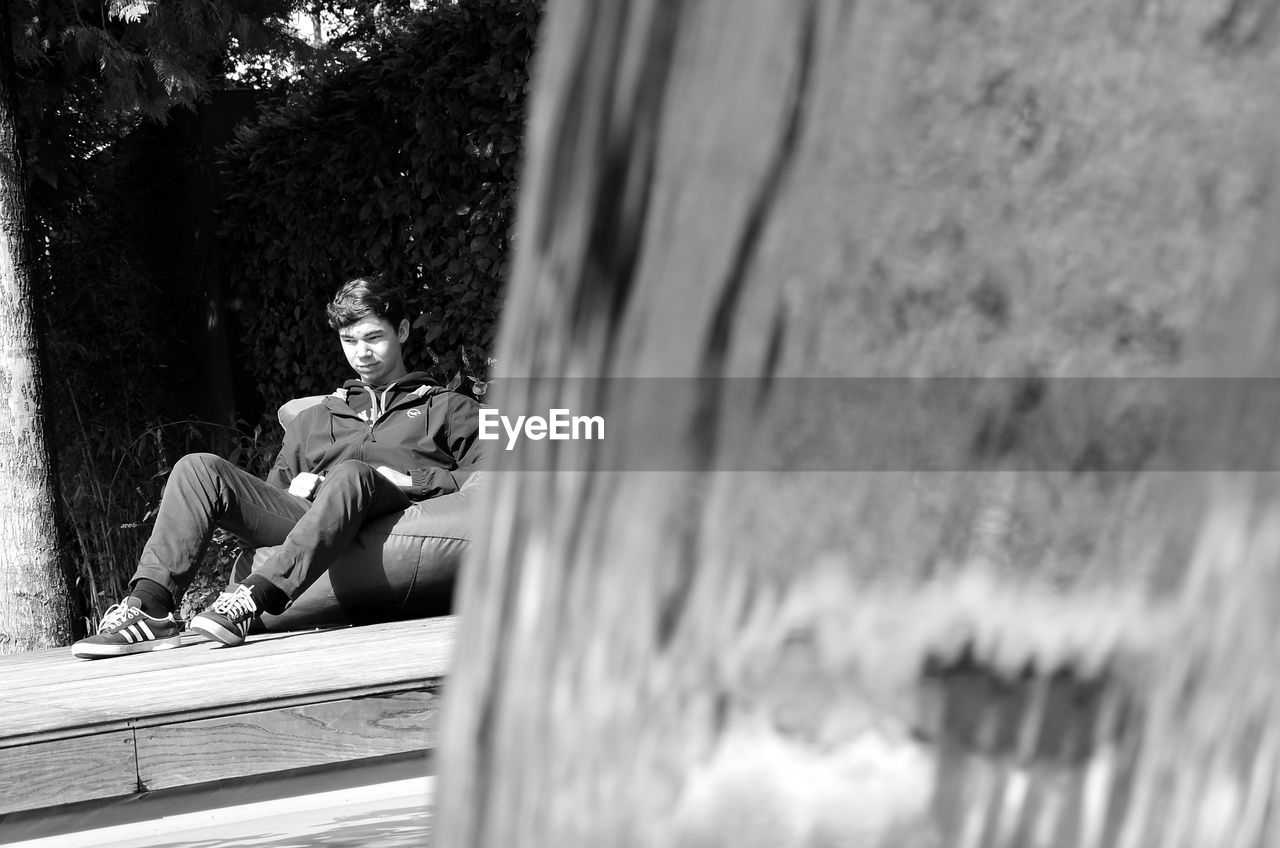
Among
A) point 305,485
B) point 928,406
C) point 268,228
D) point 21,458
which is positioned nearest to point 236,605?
point 305,485

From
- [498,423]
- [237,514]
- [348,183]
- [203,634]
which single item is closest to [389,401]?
[237,514]

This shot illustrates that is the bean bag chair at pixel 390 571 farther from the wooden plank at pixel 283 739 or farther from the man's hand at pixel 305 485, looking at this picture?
the wooden plank at pixel 283 739

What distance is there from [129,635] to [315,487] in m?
1.11

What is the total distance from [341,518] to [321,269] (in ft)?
12.9

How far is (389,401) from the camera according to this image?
482 cm

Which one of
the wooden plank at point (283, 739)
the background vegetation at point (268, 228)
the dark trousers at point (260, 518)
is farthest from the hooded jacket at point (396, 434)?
the wooden plank at point (283, 739)

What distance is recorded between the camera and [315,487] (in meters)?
4.66

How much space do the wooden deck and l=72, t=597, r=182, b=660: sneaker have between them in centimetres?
46

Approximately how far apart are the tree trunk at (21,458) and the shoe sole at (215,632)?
5.99 ft

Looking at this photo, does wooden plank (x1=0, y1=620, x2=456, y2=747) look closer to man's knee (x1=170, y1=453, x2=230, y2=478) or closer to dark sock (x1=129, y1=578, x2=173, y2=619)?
dark sock (x1=129, y1=578, x2=173, y2=619)

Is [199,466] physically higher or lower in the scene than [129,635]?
higher

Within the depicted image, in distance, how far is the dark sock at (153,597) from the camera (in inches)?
151

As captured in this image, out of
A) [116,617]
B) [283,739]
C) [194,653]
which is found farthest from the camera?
[116,617]

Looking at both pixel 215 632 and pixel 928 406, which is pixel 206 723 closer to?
pixel 215 632
